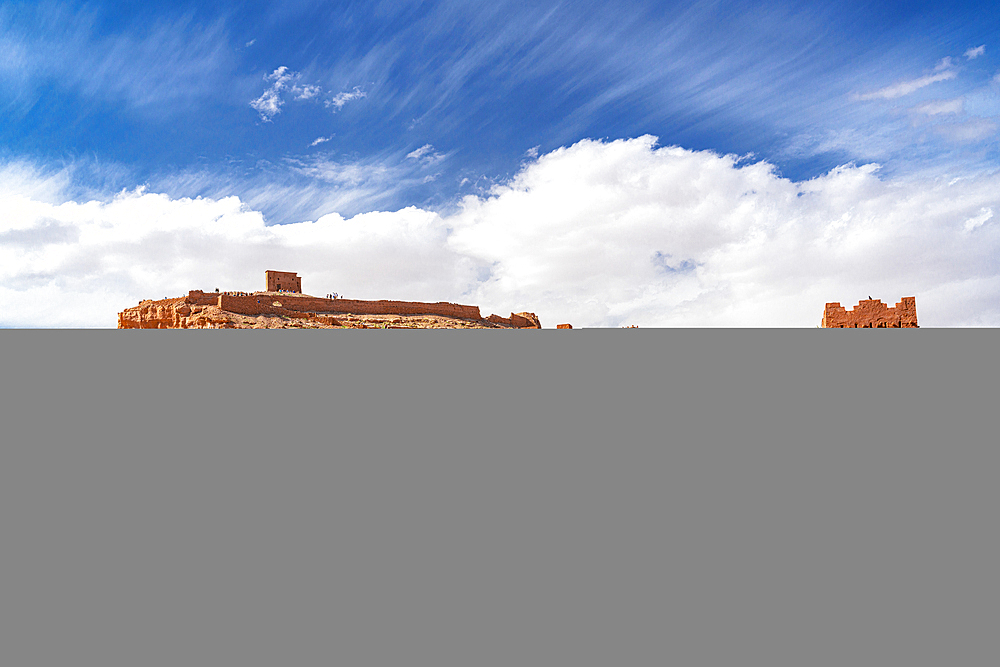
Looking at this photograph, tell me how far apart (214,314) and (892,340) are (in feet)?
81.6

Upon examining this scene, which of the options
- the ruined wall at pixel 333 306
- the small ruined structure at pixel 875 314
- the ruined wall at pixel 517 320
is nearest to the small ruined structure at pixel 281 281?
the ruined wall at pixel 333 306

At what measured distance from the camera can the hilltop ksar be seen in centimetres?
2383

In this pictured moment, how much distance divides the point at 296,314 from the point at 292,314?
20cm

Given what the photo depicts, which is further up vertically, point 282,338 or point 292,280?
point 292,280

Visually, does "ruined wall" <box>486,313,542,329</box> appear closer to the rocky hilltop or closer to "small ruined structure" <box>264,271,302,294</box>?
the rocky hilltop

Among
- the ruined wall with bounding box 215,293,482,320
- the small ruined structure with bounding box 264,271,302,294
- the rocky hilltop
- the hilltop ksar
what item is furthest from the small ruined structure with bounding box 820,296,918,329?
the small ruined structure with bounding box 264,271,302,294

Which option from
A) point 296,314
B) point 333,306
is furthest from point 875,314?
point 333,306

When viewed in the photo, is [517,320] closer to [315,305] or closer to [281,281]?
[315,305]

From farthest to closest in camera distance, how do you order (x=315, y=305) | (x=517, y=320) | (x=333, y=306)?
(x=517, y=320), (x=333, y=306), (x=315, y=305)

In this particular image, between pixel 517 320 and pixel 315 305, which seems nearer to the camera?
pixel 315 305

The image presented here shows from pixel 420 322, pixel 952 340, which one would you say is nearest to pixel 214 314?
pixel 420 322

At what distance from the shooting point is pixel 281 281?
4056 cm

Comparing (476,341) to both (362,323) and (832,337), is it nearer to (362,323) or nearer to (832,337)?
(832,337)

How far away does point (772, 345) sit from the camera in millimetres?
4277
